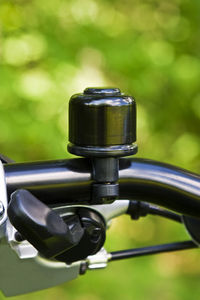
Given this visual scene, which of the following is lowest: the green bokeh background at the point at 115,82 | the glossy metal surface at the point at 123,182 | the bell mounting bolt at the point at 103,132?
the green bokeh background at the point at 115,82

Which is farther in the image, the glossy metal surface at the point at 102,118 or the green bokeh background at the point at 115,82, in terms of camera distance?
the green bokeh background at the point at 115,82

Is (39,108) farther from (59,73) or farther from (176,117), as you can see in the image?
(176,117)

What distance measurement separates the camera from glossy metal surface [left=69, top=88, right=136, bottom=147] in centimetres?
55

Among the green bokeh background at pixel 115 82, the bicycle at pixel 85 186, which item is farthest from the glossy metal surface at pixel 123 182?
the green bokeh background at pixel 115 82

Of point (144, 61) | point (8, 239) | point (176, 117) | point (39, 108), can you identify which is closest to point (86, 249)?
point (8, 239)

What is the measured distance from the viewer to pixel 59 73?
2678 mm

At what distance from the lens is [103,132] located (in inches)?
21.6

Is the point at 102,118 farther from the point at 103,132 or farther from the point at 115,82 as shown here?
the point at 115,82

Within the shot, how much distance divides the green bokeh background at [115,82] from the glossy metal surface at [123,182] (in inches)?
79.0

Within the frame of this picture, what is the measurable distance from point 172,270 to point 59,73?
1401 mm

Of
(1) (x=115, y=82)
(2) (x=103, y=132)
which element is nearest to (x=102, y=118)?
(2) (x=103, y=132)

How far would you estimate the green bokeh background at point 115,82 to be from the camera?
2.67 meters

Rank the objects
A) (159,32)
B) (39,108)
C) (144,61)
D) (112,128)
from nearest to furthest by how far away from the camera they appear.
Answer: (112,128)
(39,108)
(144,61)
(159,32)

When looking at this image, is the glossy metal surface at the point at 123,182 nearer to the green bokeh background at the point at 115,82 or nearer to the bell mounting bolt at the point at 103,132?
the bell mounting bolt at the point at 103,132
